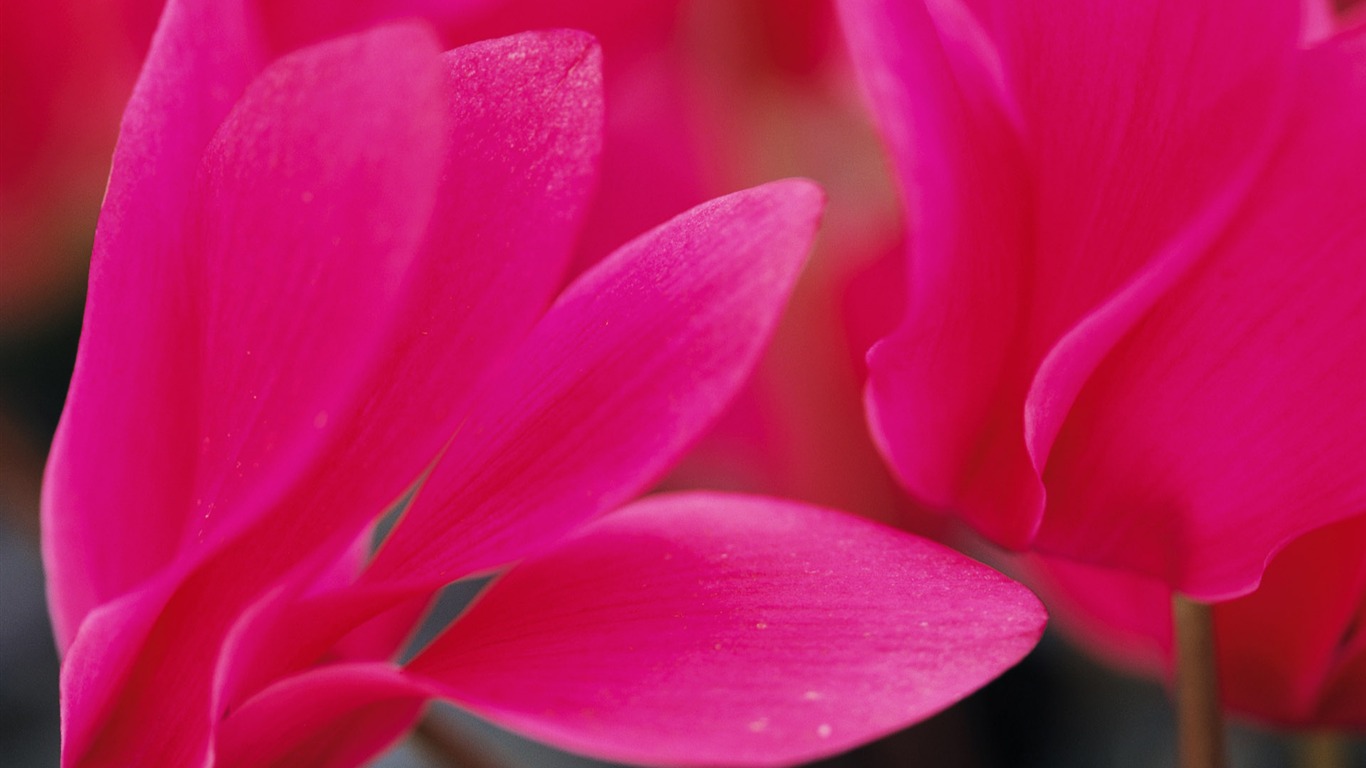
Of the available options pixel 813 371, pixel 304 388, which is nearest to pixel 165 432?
pixel 304 388

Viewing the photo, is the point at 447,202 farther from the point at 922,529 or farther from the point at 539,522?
the point at 922,529

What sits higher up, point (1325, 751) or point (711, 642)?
point (711, 642)

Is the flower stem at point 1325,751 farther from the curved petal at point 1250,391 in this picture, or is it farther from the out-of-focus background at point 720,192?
the curved petal at point 1250,391

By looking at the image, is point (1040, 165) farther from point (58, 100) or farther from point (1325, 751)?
point (58, 100)

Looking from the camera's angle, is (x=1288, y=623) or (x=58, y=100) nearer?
(x=1288, y=623)

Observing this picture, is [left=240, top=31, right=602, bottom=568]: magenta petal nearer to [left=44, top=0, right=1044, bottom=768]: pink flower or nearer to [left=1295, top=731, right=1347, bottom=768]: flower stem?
[left=44, top=0, right=1044, bottom=768]: pink flower

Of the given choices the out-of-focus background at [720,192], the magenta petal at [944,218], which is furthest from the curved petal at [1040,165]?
the out-of-focus background at [720,192]

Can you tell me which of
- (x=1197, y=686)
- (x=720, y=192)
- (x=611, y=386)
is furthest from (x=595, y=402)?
(x=720, y=192)

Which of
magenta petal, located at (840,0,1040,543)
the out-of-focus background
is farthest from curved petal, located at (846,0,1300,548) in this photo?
the out-of-focus background
